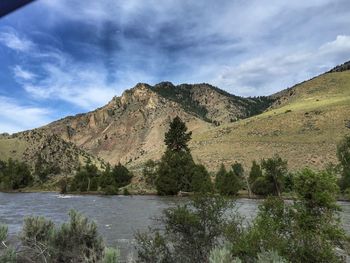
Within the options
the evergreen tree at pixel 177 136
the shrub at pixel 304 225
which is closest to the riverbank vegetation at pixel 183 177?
the evergreen tree at pixel 177 136

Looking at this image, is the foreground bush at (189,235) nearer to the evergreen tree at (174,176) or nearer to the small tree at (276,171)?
the small tree at (276,171)

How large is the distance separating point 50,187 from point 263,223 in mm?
116594

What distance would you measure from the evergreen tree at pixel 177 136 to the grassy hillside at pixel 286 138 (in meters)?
13.3

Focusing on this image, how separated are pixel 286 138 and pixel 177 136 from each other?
32.8 m

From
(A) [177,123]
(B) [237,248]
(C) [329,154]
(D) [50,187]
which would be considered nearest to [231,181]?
(A) [177,123]

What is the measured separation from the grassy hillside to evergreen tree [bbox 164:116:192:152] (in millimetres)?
13288

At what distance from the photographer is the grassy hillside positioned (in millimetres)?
104812

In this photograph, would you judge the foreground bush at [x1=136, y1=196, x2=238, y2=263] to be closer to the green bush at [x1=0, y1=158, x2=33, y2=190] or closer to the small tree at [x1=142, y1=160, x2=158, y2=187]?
the small tree at [x1=142, y1=160, x2=158, y2=187]

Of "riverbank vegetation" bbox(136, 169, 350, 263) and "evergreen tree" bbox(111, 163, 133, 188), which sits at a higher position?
"evergreen tree" bbox(111, 163, 133, 188)

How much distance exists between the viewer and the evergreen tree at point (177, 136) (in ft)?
329

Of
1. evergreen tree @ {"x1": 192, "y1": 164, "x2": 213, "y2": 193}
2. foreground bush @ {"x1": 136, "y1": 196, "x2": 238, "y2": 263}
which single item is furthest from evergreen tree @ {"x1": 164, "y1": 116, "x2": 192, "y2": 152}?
foreground bush @ {"x1": 136, "y1": 196, "x2": 238, "y2": 263}

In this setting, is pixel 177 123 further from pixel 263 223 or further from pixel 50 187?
pixel 263 223

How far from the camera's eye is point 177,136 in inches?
3984

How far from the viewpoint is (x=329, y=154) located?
100562 mm
